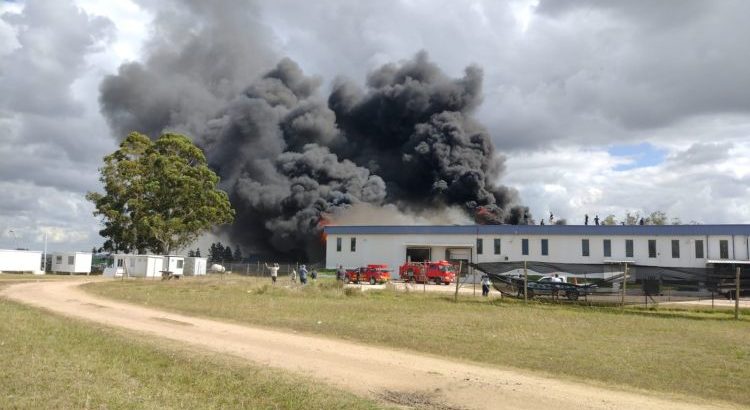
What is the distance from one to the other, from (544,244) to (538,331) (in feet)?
119

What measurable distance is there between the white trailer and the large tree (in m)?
6.86

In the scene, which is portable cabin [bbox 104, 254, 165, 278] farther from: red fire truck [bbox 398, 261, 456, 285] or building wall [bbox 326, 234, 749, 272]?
red fire truck [bbox 398, 261, 456, 285]

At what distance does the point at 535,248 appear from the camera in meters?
50.6

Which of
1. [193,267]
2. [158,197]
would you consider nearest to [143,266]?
[193,267]

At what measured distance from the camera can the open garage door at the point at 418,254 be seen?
5547cm

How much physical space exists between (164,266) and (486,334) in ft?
129

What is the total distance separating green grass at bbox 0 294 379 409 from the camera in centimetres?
750

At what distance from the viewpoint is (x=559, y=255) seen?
50.0 m

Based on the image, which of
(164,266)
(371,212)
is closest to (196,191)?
(164,266)

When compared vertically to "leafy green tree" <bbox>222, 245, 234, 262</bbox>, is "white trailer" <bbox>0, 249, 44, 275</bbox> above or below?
below

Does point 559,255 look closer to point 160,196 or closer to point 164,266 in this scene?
point 164,266

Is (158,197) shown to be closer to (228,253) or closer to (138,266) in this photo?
(138,266)

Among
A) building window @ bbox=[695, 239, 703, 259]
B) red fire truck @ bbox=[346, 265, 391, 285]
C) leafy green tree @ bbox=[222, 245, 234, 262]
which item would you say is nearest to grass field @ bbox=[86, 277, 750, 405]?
red fire truck @ bbox=[346, 265, 391, 285]

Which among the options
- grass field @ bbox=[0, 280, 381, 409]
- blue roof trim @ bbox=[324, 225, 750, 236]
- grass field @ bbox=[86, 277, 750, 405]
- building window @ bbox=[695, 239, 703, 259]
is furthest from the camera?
building window @ bbox=[695, 239, 703, 259]
